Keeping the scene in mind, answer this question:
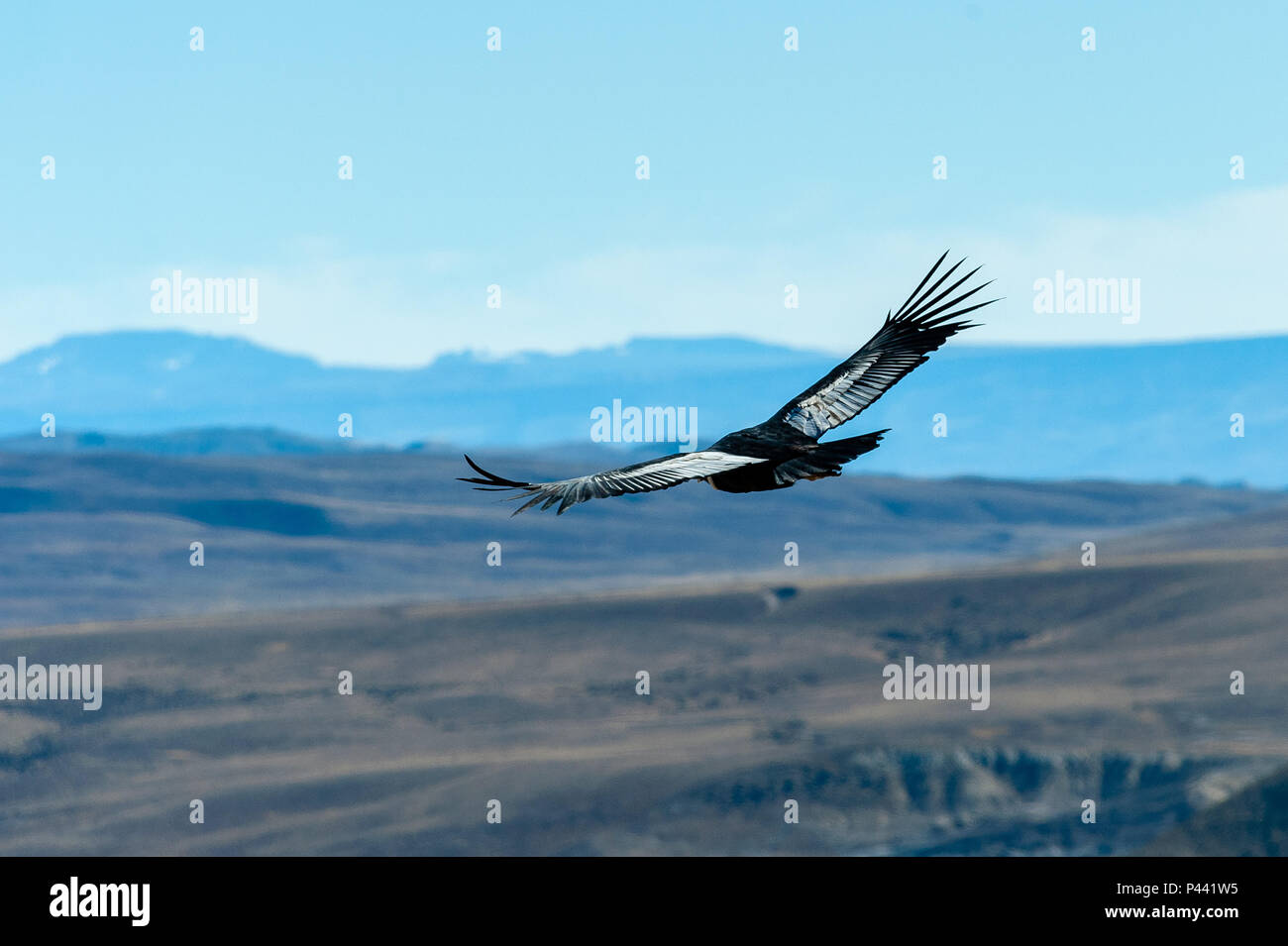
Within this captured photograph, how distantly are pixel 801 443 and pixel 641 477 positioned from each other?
1.21 m

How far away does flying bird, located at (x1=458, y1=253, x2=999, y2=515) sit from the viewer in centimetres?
841

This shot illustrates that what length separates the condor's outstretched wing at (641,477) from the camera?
8.23m

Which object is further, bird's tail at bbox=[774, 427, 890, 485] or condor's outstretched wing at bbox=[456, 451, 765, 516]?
bird's tail at bbox=[774, 427, 890, 485]

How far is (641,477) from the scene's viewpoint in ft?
27.2

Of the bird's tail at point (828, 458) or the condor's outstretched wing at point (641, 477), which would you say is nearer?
the condor's outstretched wing at point (641, 477)

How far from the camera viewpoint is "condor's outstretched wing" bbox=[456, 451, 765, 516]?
27.0 ft

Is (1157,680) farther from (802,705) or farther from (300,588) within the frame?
(300,588)

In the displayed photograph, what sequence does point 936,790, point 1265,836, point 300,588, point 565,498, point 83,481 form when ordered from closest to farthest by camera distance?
point 565,498 → point 1265,836 → point 936,790 → point 300,588 → point 83,481

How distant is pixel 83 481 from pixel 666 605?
102m

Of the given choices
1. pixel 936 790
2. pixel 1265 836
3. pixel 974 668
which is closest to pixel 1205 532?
pixel 974 668

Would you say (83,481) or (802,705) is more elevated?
(83,481)

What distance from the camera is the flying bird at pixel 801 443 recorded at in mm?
8406
